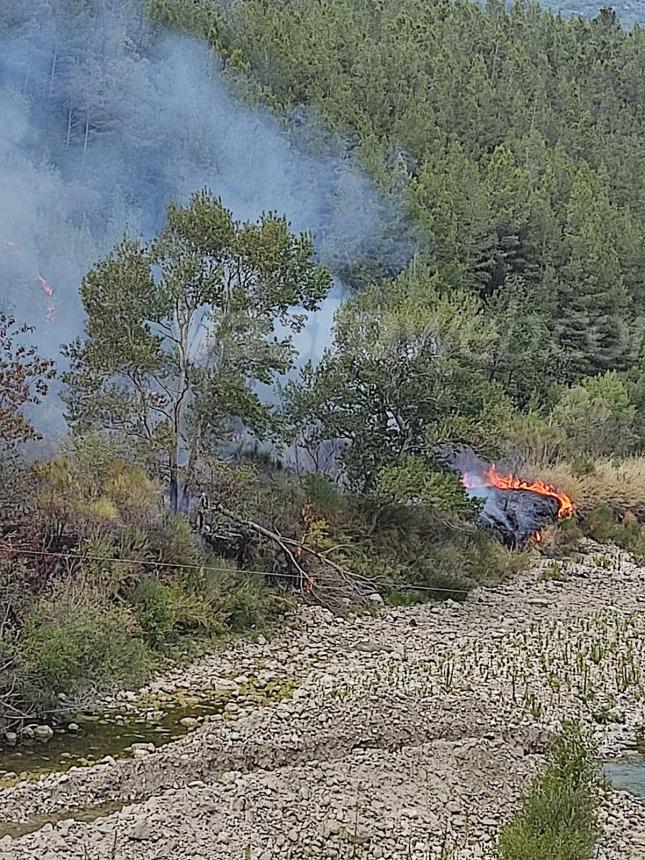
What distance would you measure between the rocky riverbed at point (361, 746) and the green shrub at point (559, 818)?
0.57m

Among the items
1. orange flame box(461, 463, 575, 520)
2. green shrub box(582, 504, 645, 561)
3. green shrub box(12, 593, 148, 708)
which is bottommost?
green shrub box(12, 593, 148, 708)

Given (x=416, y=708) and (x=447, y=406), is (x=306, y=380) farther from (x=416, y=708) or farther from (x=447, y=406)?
(x=416, y=708)

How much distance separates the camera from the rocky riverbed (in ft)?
22.2

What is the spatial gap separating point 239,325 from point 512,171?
19.7 metres

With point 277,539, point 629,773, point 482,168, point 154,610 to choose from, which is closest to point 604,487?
point 277,539

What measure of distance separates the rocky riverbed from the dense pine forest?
3.61ft

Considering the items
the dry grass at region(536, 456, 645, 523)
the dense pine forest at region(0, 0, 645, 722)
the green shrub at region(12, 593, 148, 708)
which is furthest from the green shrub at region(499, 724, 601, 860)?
the dry grass at region(536, 456, 645, 523)

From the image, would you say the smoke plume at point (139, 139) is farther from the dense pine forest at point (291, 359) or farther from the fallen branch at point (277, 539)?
the fallen branch at point (277, 539)

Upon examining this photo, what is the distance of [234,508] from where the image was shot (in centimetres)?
1347

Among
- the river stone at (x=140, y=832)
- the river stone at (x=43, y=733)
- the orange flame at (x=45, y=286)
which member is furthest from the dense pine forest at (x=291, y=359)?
the river stone at (x=140, y=832)

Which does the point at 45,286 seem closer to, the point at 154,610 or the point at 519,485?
the point at 519,485

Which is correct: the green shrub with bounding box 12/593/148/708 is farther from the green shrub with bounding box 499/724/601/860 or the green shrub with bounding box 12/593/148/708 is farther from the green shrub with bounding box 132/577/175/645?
the green shrub with bounding box 499/724/601/860

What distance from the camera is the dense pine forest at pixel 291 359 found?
38.3ft

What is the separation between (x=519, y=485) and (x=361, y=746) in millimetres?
11290
